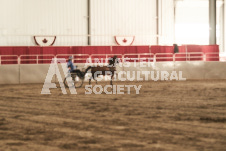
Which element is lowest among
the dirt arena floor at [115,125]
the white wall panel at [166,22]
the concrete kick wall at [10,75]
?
the dirt arena floor at [115,125]

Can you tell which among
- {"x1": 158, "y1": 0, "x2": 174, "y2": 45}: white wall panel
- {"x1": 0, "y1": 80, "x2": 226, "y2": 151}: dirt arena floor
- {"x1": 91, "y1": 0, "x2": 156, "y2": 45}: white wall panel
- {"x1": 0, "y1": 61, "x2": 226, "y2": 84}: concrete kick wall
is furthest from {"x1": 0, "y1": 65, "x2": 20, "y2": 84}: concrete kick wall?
{"x1": 158, "y1": 0, "x2": 174, "y2": 45}: white wall panel

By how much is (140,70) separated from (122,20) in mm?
7411

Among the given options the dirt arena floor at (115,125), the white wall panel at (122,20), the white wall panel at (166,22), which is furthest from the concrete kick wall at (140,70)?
the dirt arena floor at (115,125)

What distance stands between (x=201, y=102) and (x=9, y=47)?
67.7 feet

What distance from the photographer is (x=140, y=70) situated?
23844 mm

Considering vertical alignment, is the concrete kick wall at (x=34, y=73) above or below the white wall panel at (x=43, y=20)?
below

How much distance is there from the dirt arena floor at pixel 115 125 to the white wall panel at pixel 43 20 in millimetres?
18315

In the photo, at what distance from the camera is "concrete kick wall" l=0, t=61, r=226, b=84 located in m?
22.9

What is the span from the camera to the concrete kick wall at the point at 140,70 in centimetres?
2289

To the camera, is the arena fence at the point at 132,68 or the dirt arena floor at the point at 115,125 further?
the arena fence at the point at 132,68

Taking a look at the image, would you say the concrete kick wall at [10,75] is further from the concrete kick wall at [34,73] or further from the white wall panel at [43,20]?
the white wall panel at [43,20]

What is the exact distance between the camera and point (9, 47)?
28.7m

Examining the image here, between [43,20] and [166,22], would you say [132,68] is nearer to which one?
[166,22]

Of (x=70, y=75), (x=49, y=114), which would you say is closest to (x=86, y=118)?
(x=49, y=114)
